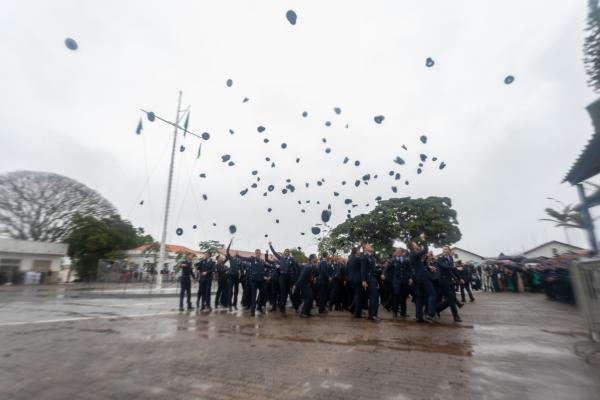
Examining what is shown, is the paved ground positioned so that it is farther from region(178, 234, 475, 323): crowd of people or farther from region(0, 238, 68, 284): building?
region(0, 238, 68, 284): building

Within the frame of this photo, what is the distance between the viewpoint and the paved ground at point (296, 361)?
11.7ft

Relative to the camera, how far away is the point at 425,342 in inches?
232

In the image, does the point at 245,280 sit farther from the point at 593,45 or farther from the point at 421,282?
the point at 593,45

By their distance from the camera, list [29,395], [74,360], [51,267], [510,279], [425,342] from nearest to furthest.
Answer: [29,395] → [74,360] → [425,342] → [510,279] → [51,267]

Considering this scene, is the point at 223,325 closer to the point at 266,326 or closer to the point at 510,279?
the point at 266,326

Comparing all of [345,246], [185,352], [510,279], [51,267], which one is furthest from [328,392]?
[51,267]

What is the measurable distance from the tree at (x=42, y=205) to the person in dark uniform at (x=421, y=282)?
5068cm

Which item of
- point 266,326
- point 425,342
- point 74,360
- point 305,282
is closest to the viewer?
point 74,360

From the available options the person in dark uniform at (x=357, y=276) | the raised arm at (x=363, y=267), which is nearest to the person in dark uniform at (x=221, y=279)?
the person in dark uniform at (x=357, y=276)

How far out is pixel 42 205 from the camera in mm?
47844

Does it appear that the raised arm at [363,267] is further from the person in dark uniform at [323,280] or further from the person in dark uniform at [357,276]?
the person in dark uniform at [323,280]

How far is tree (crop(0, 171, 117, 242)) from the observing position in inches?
1828

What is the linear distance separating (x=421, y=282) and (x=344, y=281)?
3.85 m

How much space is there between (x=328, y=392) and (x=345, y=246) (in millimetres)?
40172
